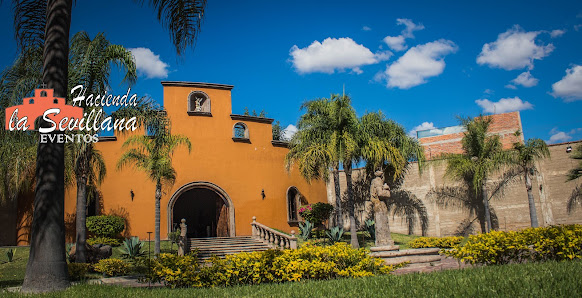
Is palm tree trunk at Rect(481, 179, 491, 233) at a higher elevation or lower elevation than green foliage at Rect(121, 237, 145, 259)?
higher

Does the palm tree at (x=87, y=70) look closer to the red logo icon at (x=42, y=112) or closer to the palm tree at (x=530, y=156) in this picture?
the red logo icon at (x=42, y=112)

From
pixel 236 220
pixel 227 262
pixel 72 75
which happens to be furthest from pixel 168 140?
pixel 227 262

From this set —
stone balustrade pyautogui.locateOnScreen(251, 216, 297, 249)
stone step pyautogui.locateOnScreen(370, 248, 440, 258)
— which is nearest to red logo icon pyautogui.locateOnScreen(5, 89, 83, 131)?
stone step pyautogui.locateOnScreen(370, 248, 440, 258)

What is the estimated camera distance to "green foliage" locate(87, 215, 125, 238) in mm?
18953

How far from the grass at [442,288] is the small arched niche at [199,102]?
15755mm

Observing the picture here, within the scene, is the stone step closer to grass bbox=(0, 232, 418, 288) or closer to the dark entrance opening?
grass bbox=(0, 232, 418, 288)

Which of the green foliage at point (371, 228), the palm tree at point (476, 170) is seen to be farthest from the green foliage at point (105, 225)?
the palm tree at point (476, 170)

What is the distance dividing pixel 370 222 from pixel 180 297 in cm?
1710

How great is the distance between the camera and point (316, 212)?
22.5 metres

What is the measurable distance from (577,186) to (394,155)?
8132mm

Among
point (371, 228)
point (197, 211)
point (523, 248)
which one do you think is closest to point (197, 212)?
point (197, 211)

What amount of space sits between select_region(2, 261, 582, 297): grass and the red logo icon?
2.93m

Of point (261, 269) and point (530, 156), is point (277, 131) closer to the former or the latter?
point (530, 156)

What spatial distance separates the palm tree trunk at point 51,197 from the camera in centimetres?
689
